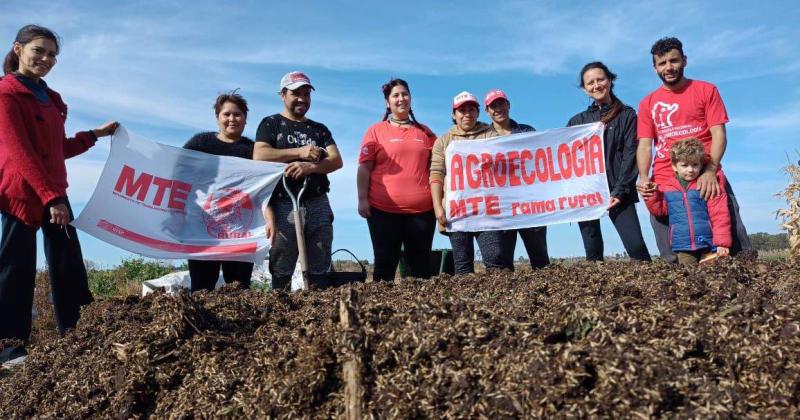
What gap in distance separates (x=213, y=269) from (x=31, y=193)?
178 centimetres

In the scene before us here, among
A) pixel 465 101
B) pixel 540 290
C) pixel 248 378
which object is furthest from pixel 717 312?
pixel 465 101

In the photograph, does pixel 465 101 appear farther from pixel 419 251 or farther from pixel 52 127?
pixel 52 127

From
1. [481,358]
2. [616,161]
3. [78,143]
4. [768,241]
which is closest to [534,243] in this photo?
[616,161]

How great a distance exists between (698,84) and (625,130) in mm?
842

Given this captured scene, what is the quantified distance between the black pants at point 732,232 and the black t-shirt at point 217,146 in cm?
382

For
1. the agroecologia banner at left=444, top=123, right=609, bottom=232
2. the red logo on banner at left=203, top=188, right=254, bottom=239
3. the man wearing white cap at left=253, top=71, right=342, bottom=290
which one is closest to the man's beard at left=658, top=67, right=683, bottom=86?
the agroecologia banner at left=444, top=123, right=609, bottom=232

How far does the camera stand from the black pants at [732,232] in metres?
4.80

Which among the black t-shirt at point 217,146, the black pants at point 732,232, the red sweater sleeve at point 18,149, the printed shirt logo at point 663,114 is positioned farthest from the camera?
the black t-shirt at point 217,146

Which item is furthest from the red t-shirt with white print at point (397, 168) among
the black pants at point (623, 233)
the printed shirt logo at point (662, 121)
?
the printed shirt logo at point (662, 121)

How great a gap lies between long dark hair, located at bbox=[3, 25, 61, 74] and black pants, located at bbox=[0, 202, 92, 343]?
3.93 ft

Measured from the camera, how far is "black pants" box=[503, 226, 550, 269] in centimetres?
621

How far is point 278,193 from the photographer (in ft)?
19.6

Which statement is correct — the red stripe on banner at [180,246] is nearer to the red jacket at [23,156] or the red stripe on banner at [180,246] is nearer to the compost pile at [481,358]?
the red jacket at [23,156]

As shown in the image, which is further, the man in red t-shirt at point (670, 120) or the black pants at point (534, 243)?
Result: the black pants at point (534, 243)
